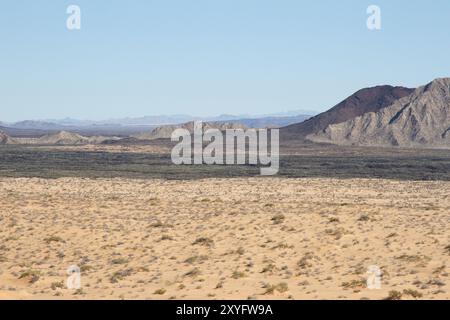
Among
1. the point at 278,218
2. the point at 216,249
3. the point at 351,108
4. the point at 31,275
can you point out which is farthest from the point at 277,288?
the point at 351,108

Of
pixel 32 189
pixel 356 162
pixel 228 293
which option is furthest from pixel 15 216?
pixel 356 162

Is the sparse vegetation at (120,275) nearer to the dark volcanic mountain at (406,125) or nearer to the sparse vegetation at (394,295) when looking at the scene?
the sparse vegetation at (394,295)

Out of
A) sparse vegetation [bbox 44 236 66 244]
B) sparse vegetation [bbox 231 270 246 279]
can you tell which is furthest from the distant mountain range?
sparse vegetation [bbox 231 270 246 279]

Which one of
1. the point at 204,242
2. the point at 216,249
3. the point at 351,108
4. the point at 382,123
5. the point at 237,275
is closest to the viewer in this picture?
the point at 237,275

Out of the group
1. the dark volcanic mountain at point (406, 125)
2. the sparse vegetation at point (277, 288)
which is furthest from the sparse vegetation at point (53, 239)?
the dark volcanic mountain at point (406, 125)

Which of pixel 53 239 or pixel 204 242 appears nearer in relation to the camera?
pixel 204 242

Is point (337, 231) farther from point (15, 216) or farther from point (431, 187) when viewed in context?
point (431, 187)

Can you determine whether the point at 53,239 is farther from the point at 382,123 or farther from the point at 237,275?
the point at 382,123
